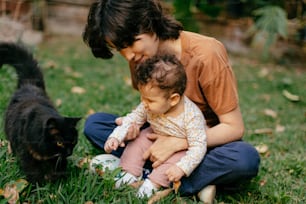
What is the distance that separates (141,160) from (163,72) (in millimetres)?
534

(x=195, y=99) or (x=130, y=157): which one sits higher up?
(x=195, y=99)

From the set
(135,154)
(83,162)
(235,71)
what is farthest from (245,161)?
(235,71)

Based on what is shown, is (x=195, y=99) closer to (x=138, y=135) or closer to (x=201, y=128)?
(x=201, y=128)

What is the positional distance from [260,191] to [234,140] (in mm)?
355

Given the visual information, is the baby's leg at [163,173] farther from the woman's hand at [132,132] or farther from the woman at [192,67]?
the woman's hand at [132,132]

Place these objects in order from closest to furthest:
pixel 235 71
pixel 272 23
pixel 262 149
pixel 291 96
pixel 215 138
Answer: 1. pixel 215 138
2. pixel 262 149
3. pixel 291 96
4. pixel 272 23
5. pixel 235 71

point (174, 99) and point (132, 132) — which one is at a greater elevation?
point (174, 99)

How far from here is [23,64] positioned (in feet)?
9.05

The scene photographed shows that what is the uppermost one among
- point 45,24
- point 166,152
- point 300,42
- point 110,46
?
point 110,46

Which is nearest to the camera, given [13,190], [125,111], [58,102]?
[13,190]

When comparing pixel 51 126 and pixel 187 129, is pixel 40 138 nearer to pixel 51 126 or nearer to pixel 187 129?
pixel 51 126

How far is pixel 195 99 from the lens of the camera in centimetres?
233

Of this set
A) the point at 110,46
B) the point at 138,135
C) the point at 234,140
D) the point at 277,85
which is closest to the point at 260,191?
the point at 234,140

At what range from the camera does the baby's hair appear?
2.08 meters
